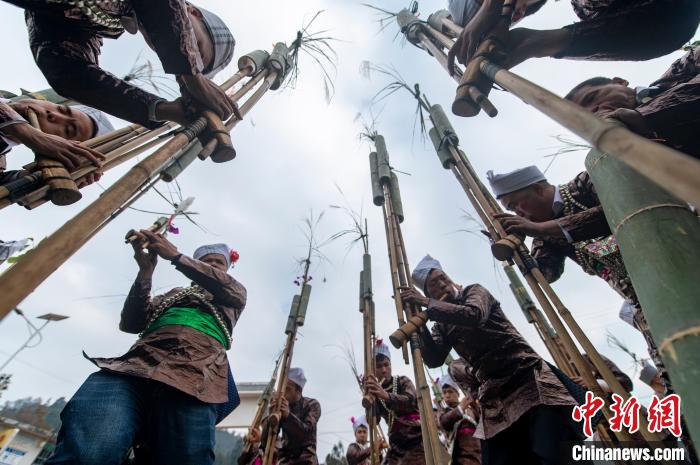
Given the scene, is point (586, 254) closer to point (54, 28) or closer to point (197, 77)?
point (197, 77)

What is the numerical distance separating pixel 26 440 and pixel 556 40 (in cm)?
2406

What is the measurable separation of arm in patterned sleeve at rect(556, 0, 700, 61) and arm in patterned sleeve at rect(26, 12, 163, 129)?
2.11 metres

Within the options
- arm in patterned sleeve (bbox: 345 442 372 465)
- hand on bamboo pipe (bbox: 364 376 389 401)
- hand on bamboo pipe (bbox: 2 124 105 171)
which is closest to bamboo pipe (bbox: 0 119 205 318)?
hand on bamboo pipe (bbox: 2 124 105 171)

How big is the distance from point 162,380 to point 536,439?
6.72ft

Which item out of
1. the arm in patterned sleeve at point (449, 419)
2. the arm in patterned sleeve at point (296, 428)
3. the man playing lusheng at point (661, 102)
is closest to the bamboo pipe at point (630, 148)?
the man playing lusheng at point (661, 102)

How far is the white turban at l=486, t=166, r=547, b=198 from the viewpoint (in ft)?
8.56

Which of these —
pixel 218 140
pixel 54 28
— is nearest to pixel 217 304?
pixel 218 140

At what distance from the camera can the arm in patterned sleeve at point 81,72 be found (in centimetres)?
156

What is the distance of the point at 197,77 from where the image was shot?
5.10ft

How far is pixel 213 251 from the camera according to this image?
3.04m

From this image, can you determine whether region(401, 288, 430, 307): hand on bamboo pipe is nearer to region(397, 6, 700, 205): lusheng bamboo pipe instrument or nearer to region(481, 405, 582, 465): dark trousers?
Answer: region(481, 405, 582, 465): dark trousers

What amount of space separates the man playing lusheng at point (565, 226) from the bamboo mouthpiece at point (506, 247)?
123 mm

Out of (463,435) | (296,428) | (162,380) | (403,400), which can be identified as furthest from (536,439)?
(296,428)

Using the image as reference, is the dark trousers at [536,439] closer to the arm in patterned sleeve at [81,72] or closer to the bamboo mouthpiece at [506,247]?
the bamboo mouthpiece at [506,247]
